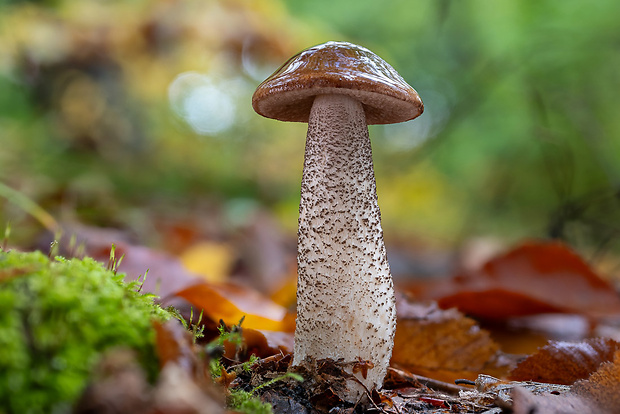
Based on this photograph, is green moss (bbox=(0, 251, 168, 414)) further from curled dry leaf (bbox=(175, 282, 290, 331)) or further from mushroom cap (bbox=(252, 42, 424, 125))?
curled dry leaf (bbox=(175, 282, 290, 331))

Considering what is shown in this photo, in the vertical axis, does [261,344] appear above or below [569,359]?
below

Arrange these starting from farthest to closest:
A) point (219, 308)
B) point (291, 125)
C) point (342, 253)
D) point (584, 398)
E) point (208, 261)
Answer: point (291, 125), point (208, 261), point (219, 308), point (342, 253), point (584, 398)

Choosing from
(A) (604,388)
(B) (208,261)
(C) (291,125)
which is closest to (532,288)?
(A) (604,388)

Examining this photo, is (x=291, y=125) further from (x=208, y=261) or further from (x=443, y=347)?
(x=443, y=347)

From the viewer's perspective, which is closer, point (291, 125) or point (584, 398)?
point (584, 398)

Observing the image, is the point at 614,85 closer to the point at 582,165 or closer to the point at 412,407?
the point at 582,165

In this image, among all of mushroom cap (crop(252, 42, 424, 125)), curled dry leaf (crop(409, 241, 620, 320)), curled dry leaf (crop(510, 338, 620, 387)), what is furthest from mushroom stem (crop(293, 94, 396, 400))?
curled dry leaf (crop(409, 241, 620, 320))

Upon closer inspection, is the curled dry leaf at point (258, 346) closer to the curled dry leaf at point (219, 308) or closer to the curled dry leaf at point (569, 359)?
the curled dry leaf at point (219, 308)

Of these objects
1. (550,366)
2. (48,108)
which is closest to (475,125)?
(48,108)
